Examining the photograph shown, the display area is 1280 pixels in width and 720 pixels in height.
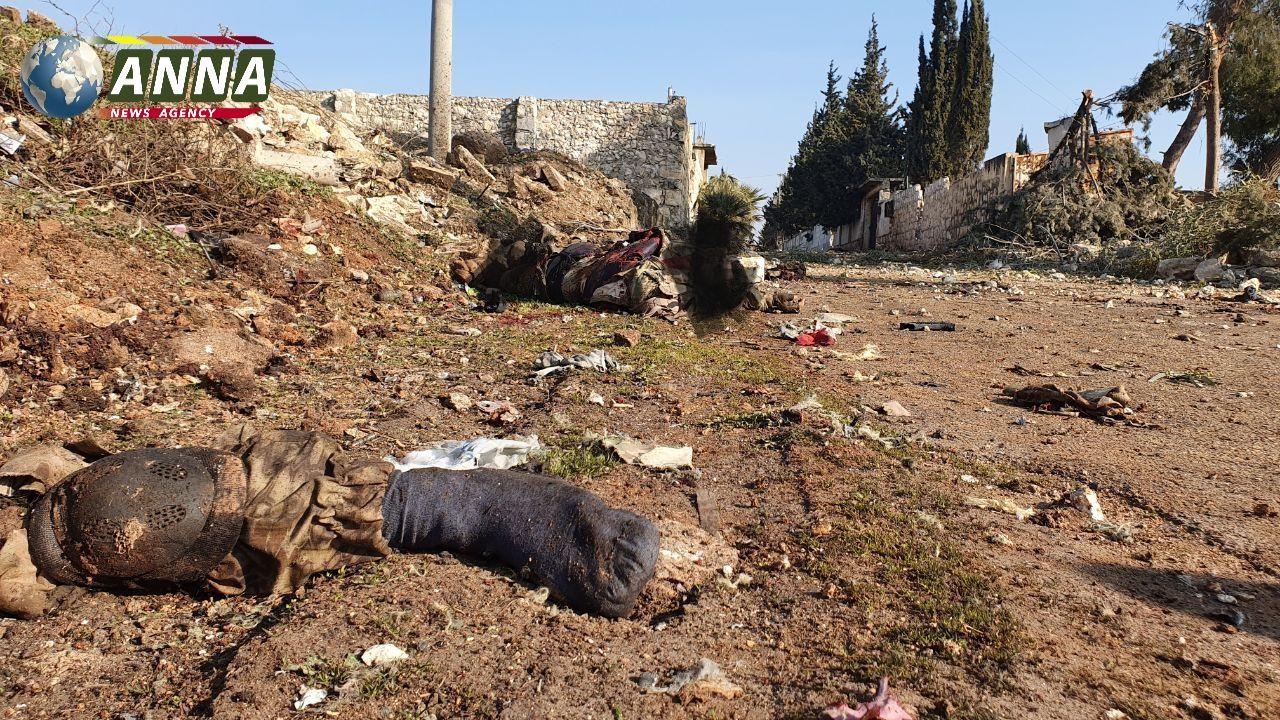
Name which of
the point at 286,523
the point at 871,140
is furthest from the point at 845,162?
the point at 286,523

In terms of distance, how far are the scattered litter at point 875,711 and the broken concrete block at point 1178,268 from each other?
10376 millimetres

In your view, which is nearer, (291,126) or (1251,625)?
(1251,625)

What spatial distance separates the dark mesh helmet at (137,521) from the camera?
1814mm

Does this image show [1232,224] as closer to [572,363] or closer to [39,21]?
[572,363]

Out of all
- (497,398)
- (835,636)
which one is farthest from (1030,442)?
(497,398)

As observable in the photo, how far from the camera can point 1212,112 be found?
15.0 m

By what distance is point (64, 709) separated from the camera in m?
1.61

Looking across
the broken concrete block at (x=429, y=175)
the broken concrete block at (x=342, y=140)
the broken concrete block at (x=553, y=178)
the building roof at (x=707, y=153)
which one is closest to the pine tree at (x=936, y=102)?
the building roof at (x=707, y=153)

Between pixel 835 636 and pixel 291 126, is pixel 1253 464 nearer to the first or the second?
pixel 835 636

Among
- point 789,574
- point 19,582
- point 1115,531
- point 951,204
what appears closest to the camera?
point 19,582

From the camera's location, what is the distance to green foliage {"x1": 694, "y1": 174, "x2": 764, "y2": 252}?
7.25 m

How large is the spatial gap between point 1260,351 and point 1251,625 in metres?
4.42

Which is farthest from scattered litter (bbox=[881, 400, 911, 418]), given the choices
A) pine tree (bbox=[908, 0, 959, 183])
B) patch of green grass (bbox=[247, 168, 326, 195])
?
pine tree (bbox=[908, 0, 959, 183])

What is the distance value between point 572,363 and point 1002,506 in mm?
2499
